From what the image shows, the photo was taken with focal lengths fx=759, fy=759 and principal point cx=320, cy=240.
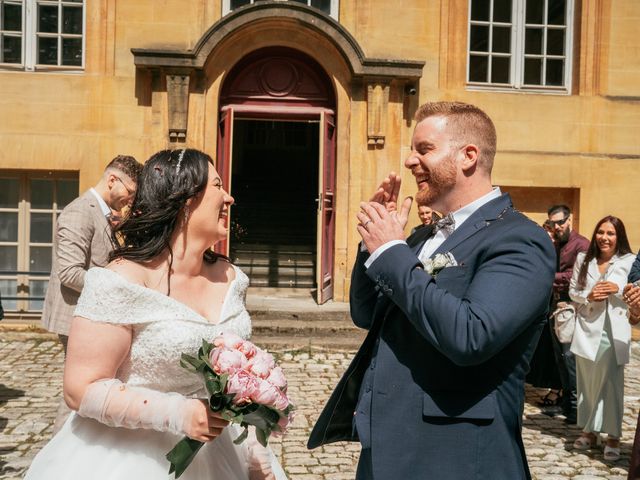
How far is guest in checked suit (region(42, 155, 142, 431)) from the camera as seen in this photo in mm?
5180

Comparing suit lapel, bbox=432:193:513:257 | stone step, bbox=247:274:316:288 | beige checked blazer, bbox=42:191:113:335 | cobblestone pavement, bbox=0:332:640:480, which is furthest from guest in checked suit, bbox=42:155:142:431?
stone step, bbox=247:274:316:288

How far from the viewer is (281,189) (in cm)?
2050

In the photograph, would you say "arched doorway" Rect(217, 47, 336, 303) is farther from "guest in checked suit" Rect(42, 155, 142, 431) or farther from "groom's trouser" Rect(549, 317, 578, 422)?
"guest in checked suit" Rect(42, 155, 142, 431)

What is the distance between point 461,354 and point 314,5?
1096cm

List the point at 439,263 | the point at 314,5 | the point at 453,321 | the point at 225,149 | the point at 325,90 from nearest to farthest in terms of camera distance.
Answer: the point at 453,321 < the point at 439,263 < the point at 225,149 < the point at 314,5 < the point at 325,90

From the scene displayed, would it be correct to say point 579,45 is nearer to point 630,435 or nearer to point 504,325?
point 630,435

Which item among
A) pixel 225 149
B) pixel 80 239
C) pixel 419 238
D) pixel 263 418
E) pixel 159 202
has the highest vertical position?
pixel 225 149

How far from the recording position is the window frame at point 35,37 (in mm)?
11922

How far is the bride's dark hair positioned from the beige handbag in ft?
16.3

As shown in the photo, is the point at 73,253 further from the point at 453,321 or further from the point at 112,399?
the point at 453,321

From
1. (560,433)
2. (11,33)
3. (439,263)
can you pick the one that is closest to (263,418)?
(439,263)

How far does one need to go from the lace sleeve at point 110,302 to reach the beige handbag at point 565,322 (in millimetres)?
5145

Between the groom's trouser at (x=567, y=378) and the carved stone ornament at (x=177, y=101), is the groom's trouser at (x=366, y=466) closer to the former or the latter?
the groom's trouser at (x=567, y=378)

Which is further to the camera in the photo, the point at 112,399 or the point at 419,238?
the point at 419,238
